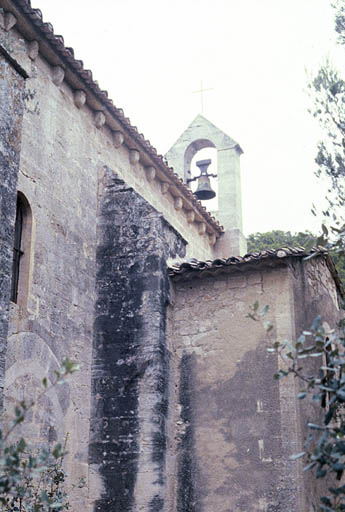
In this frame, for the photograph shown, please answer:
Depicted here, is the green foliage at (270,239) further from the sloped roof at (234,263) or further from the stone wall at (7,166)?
the stone wall at (7,166)

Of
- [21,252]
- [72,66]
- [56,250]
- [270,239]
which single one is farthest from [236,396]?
[270,239]

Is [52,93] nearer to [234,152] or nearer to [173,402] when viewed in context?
[173,402]

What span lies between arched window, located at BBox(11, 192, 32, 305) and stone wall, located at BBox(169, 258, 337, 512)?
7.63 feet

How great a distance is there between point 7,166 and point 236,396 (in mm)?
4248

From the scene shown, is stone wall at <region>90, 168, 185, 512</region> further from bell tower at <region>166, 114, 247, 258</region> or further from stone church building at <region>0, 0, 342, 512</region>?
bell tower at <region>166, 114, 247, 258</region>

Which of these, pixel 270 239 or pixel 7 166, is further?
pixel 270 239

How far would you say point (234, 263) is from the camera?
911 cm

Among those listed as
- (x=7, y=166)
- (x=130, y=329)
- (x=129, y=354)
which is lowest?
(x=129, y=354)

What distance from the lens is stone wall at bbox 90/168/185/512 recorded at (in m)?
8.41

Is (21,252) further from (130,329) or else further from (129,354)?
(129,354)

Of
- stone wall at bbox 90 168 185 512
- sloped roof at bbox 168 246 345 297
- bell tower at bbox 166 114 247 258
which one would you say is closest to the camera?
stone wall at bbox 90 168 185 512

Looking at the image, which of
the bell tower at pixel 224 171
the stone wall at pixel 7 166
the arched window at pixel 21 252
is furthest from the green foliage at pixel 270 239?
the stone wall at pixel 7 166

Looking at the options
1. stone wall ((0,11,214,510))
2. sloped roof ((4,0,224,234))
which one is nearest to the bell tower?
sloped roof ((4,0,224,234))

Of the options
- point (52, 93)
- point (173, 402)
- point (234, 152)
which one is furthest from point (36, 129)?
point (234, 152)
